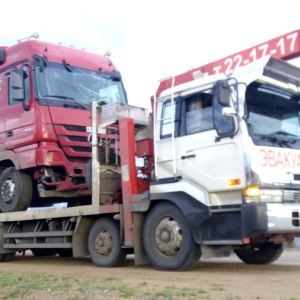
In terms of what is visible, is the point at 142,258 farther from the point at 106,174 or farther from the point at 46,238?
the point at 46,238

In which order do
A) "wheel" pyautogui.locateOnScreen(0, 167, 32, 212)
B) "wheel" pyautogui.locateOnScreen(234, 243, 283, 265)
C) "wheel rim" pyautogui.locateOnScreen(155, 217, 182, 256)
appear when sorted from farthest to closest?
"wheel" pyautogui.locateOnScreen(0, 167, 32, 212)
"wheel" pyautogui.locateOnScreen(234, 243, 283, 265)
"wheel rim" pyautogui.locateOnScreen(155, 217, 182, 256)

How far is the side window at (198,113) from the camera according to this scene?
7.51m

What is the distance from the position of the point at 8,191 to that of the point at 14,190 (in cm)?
23

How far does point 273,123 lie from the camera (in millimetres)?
7598

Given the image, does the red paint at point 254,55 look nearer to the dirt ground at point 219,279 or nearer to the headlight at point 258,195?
the headlight at point 258,195

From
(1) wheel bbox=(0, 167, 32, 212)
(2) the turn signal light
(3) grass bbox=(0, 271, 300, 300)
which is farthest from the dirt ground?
(1) wheel bbox=(0, 167, 32, 212)

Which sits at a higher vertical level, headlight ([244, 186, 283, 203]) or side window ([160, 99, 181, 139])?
side window ([160, 99, 181, 139])

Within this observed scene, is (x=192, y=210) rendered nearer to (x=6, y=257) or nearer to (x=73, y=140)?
(x=73, y=140)

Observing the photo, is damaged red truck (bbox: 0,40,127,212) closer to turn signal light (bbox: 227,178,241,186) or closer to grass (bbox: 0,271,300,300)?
grass (bbox: 0,271,300,300)

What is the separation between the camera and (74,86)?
10227 mm

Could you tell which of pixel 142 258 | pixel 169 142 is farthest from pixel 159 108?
pixel 142 258

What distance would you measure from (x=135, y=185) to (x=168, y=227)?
1.06 metres

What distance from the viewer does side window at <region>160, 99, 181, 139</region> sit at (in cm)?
794

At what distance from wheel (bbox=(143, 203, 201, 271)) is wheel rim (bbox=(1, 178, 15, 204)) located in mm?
3379
